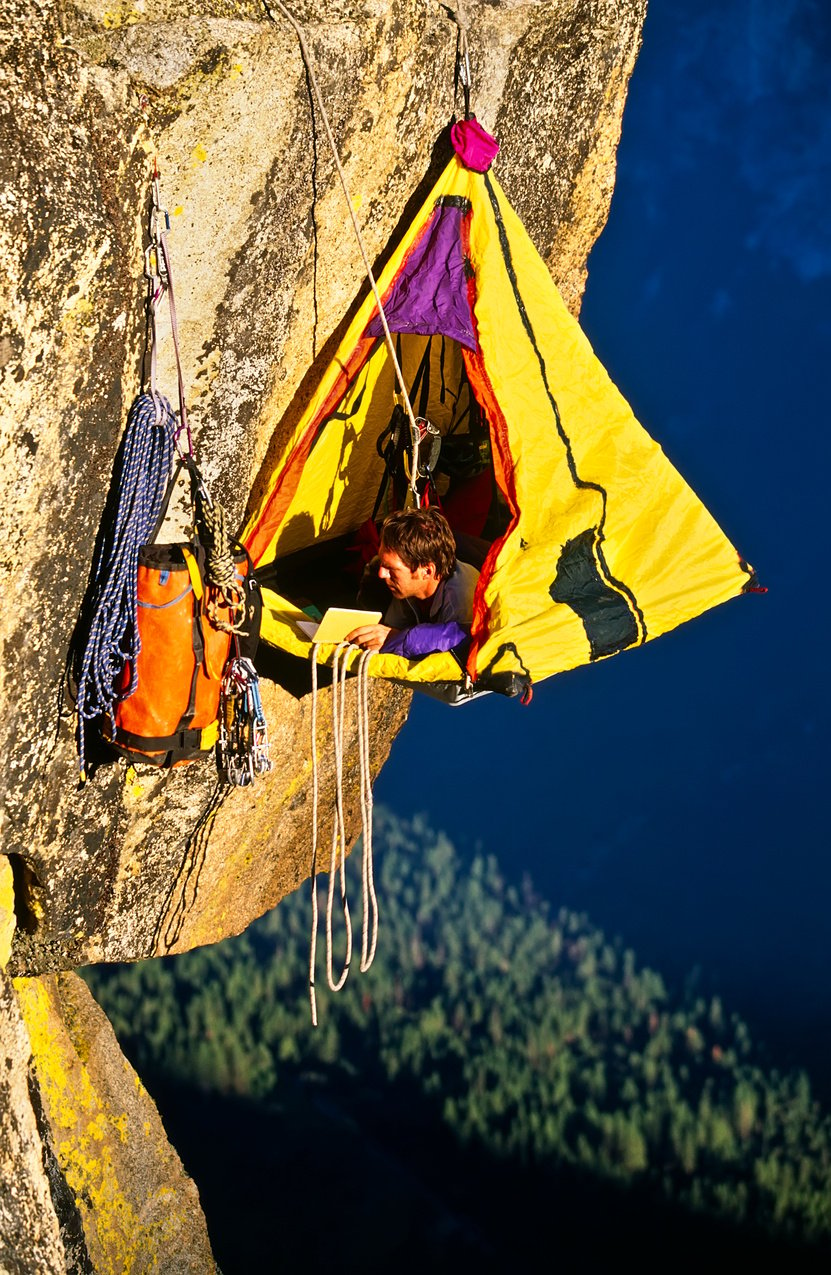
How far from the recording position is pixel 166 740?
3598mm

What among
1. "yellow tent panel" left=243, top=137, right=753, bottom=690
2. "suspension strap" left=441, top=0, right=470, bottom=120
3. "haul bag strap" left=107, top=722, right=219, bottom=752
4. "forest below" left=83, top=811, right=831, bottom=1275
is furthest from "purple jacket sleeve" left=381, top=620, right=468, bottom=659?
"forest below" left=83, top=811, right=831, bottom=1275

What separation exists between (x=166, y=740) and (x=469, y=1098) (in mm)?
5587

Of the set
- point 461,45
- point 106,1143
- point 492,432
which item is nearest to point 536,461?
point 492,432

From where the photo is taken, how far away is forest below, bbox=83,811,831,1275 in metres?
7.79

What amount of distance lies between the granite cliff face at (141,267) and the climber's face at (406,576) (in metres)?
0.56

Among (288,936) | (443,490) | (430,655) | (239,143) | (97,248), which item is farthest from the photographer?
(288,936)

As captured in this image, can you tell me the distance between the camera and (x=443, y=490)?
5.08 metres

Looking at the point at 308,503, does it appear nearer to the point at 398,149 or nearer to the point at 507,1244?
the point at 398,149

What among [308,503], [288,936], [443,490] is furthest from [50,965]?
[288,936]

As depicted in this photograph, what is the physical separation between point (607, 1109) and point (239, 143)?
6.47m

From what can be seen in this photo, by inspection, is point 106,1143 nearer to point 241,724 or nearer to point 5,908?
point 5,908

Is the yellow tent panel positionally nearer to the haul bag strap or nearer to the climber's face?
the climber's face

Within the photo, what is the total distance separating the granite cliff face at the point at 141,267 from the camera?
3.20 m

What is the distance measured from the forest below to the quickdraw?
485 cm
